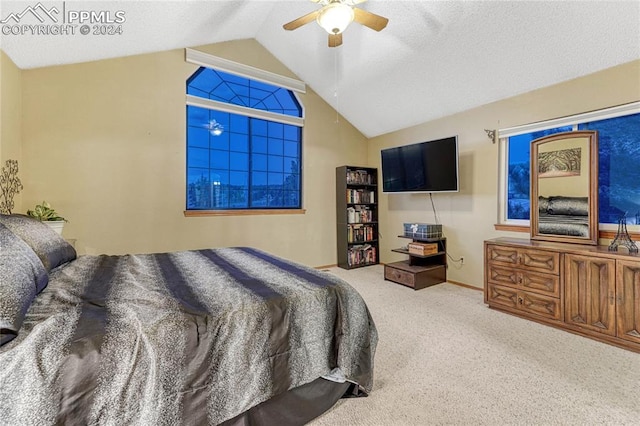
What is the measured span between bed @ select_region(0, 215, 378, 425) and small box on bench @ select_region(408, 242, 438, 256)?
8.13 feet

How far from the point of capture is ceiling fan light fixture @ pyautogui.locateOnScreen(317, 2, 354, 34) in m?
2.00

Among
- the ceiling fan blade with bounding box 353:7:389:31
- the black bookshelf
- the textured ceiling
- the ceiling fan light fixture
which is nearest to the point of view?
the ceiling fan light fixture

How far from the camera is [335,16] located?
204 cm

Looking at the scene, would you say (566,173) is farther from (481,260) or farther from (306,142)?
(306,142)

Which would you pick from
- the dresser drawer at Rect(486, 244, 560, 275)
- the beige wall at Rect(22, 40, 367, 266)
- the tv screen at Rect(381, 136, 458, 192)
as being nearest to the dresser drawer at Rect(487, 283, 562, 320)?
the dresser drawer at Rect(486, 244, 560, 275)

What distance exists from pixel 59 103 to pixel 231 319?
3321mm

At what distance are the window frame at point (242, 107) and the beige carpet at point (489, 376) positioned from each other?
Answer: 2362 millimetres

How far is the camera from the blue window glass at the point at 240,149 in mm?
3934

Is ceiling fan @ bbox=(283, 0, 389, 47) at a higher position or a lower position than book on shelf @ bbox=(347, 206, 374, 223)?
higher

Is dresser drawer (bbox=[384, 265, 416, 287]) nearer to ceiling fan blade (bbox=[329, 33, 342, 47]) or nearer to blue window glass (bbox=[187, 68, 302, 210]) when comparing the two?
blue window glass (bbox=[187, 68, 302, 210])

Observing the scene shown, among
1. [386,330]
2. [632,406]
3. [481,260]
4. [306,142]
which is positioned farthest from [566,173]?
[306,142]

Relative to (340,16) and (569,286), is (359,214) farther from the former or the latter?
(340,16)

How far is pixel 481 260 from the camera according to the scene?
12.2 feet

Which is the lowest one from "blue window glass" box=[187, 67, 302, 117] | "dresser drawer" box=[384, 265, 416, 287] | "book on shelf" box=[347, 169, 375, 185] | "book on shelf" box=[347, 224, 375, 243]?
"dresser drawer" box=[384, 265, 416, 287]
